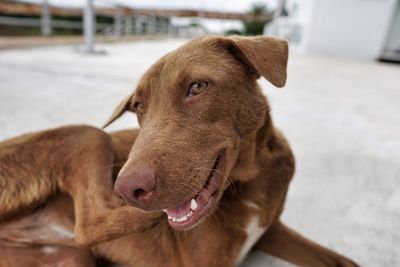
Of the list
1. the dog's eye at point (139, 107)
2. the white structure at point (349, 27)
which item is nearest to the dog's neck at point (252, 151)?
the dog's eye at point (139, 107)

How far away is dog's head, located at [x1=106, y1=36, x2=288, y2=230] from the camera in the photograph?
128 cm

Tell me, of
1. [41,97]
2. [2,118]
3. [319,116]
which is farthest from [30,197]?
[319,116]

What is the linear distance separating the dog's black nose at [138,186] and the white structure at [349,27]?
38.6 ft

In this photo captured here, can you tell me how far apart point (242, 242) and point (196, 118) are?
59 cm

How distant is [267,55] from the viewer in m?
1.52

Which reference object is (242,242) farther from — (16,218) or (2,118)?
(2,118)

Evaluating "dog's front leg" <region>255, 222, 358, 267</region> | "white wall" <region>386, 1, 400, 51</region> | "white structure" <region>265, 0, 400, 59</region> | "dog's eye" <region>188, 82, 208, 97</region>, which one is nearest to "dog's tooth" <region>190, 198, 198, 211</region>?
"dog's eye" <region>188, 82, 208, 97</region>

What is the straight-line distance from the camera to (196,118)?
147cm

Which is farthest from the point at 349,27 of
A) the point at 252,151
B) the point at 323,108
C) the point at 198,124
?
the point at 198,124

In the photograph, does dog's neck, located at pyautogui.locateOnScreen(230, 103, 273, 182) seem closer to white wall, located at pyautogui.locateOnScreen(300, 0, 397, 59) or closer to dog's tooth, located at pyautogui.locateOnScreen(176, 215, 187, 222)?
dog's tooth, located at pyautogui.locateOnScreen(176, 215, 187, 222)

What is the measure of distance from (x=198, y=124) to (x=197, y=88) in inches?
5.8

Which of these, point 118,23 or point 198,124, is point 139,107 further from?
point 118,23

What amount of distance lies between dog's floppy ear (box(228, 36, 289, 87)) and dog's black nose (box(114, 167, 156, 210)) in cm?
59

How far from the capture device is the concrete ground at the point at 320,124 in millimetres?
2178
